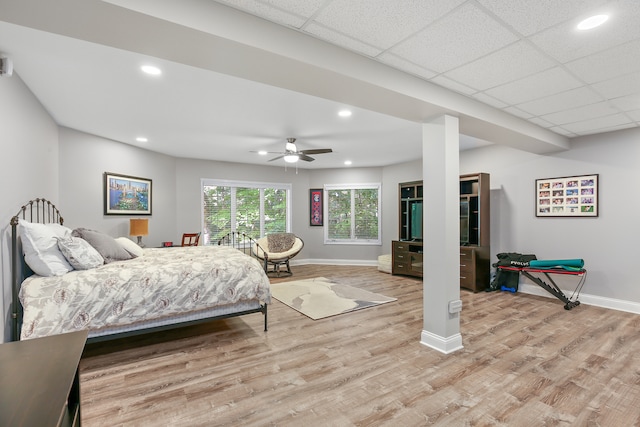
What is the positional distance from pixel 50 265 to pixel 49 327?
0.53m

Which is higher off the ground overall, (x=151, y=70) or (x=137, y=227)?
(x=151, y=70)

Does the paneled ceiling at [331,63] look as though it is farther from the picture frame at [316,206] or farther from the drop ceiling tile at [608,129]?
the picture frame at [316,206]

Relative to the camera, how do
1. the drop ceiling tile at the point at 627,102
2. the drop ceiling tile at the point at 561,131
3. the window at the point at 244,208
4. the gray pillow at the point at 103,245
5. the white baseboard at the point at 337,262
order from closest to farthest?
the drop ceiling tile at the point at 627,102 < the gray pillow at the point at 103,245 < the drop ceiling tile at the point at 561,131 < the window at the point at 244,208 < the white baseboard at the point at 337,262

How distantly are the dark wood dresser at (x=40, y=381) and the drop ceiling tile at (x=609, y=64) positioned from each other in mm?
3527

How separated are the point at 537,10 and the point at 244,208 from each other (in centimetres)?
641

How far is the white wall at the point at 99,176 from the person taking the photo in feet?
13.9

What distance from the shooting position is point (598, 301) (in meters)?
4.28

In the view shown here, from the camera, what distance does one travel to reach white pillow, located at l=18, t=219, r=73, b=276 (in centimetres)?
249

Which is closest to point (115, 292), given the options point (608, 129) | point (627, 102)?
point (627, 102)

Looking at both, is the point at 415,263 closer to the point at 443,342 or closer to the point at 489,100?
the point at 443,342

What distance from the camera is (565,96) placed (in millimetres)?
2943

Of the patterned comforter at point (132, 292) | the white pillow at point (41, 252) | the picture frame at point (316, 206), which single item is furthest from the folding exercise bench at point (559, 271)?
the white pillow at point (41, 252)

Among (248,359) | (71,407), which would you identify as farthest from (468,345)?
(71,407)

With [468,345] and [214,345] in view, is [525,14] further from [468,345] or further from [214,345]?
[214,345]
